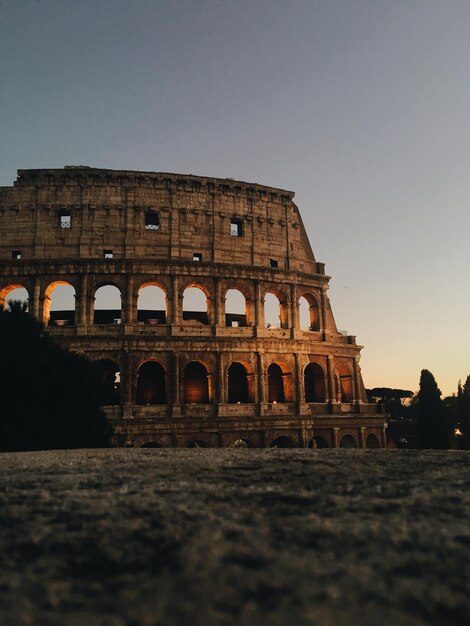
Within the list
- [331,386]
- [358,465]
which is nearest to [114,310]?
[331,386]

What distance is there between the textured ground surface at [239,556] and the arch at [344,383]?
2881 cm

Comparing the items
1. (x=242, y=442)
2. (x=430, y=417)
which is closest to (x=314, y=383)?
(x=242, y=442)

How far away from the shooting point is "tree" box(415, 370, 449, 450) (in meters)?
28.0

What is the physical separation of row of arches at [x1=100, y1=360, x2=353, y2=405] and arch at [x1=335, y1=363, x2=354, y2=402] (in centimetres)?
11

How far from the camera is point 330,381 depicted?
92.8 ft

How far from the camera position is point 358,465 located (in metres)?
2.74

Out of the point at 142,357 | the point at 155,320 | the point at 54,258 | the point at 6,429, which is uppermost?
the point at 54,258

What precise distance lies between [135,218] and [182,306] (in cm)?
577

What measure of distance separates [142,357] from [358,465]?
75.3ft

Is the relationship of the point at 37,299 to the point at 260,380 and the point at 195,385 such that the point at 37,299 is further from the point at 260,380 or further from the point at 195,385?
the point at 260,380

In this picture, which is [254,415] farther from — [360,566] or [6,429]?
[360,566]

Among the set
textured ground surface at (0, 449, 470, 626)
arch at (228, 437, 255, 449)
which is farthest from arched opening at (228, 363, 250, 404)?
textured ground surface at (0, 449, 470, 626)

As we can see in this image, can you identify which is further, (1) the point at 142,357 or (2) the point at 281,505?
(1) the point at 142,357

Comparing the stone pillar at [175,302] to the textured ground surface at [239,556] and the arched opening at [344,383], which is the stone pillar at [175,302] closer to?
the arched opening at [344,383]
